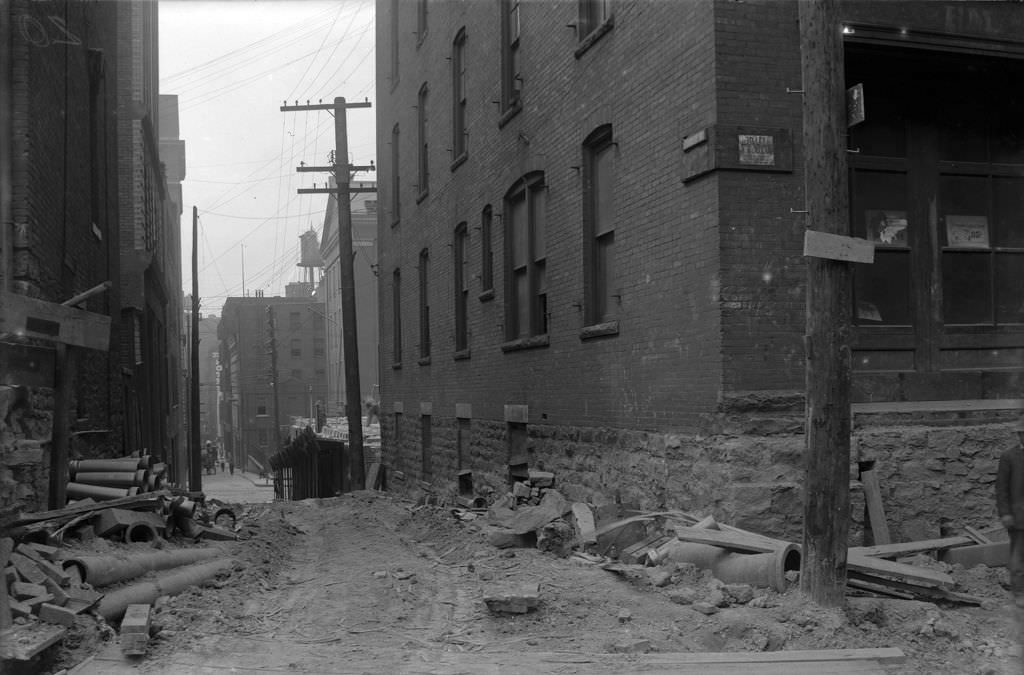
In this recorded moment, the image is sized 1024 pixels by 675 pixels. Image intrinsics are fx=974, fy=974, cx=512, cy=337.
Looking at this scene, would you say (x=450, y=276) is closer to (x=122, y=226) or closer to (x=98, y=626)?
(x=122, y=226)

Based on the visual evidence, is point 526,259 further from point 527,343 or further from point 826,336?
point 826,336

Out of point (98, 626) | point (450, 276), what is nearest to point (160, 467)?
point (98, 626)

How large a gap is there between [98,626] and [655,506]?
5.62 meters

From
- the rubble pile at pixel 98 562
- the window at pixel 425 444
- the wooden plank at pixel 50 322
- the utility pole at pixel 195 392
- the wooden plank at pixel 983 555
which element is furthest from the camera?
the utility pole at pixel 195 392

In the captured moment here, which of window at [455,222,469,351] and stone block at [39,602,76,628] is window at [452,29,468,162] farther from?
stone block at [39,602,76,628]

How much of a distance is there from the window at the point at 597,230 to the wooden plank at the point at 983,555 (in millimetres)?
4780

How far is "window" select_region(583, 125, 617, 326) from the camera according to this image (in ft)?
39.2

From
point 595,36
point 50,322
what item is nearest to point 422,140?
point 595,36

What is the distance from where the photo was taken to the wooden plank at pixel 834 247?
7.06 m

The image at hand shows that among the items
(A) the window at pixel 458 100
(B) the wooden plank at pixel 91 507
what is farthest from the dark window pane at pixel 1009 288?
(A) the window at pixel 458 100

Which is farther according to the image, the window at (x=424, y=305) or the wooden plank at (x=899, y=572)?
the window at (x=424, y=305)

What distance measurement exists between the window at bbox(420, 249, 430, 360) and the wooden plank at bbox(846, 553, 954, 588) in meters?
14.7

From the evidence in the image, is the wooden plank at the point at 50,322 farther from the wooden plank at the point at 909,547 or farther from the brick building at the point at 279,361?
the brick building at the point at 279,361

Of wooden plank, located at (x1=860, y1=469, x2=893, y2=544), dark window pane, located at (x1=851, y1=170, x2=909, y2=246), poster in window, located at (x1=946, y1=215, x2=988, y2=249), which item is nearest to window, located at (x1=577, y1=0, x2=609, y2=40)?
dark window pane, located at (x1=851, y1=170, x2=909, y2=246)
